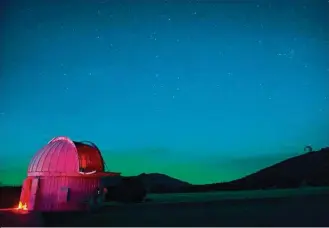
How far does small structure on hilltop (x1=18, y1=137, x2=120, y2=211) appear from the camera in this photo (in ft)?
64.5

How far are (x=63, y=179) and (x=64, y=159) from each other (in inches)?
40.6

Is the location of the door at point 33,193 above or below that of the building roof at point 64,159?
below

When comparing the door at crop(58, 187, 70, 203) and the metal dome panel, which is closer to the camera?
the door at crop(58, 187, 70, 203)

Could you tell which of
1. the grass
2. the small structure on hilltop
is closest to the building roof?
the small structure on hilltop

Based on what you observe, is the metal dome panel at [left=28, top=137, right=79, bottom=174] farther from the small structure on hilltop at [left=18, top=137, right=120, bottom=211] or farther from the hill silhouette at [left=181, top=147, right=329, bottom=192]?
the hill silhouette at [left=181, top=147, right=329, bottom=192]

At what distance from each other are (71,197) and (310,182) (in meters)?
19.5

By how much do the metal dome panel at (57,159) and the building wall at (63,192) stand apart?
0.46m

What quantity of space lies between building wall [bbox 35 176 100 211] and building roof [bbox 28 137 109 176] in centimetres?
41

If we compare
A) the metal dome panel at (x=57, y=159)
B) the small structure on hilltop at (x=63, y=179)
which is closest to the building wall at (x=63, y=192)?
the small structure on hilltop at (x=63, y=179)

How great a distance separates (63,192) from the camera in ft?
64.5

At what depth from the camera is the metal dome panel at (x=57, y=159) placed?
65.3ft

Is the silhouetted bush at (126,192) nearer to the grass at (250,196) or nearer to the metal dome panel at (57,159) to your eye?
the grass at (250,196)

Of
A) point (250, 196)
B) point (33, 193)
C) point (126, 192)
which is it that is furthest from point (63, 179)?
point (250, 196)

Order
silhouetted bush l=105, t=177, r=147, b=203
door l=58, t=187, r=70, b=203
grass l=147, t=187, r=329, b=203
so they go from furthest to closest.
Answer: grass l=147, t=187, r=329, b=203 < silhouetted bush l=105, t=177, r=147, b=203 < door l=58, t=187, r=70, b=203
